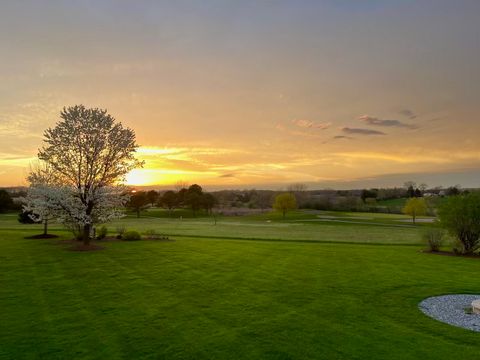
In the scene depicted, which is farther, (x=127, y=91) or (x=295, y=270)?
(x=127, y=91)

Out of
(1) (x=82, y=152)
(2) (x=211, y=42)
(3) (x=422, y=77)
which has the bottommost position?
(1) (x=82, y=152)

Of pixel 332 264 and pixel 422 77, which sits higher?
pixel 422 77

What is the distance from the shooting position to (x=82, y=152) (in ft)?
88.1

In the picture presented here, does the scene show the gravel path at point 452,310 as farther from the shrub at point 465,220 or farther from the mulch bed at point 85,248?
the mulch bed at point 85,248

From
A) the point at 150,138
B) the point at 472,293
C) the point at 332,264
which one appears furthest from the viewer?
the point at 150,138

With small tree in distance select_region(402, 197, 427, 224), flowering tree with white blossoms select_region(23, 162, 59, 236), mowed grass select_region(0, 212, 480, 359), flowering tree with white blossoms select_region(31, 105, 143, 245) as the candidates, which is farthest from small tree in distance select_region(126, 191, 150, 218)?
mowed grass select_region(0, 212, 480, 359)

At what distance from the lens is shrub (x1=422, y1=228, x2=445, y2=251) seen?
2544 centimetres

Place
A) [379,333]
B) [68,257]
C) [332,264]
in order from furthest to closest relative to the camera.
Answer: [68,257]
[332,264]
[379,333]

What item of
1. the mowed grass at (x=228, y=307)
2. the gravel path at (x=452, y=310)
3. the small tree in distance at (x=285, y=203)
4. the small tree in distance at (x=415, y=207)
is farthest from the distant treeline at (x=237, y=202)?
the gravel path at (x=452, y=310)

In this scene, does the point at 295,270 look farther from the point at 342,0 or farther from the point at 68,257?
the point at 342,0

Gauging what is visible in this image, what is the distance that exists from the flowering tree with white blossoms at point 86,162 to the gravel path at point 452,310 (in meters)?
21.3

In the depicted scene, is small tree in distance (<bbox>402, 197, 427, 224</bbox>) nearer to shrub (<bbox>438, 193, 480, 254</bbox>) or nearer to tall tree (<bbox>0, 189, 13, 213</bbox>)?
shrub (<bbox>438, 193, 480, 254</bbox>)

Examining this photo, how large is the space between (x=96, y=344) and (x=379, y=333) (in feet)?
21.9

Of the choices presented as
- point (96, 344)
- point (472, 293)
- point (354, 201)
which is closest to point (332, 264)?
point (472, 293)
